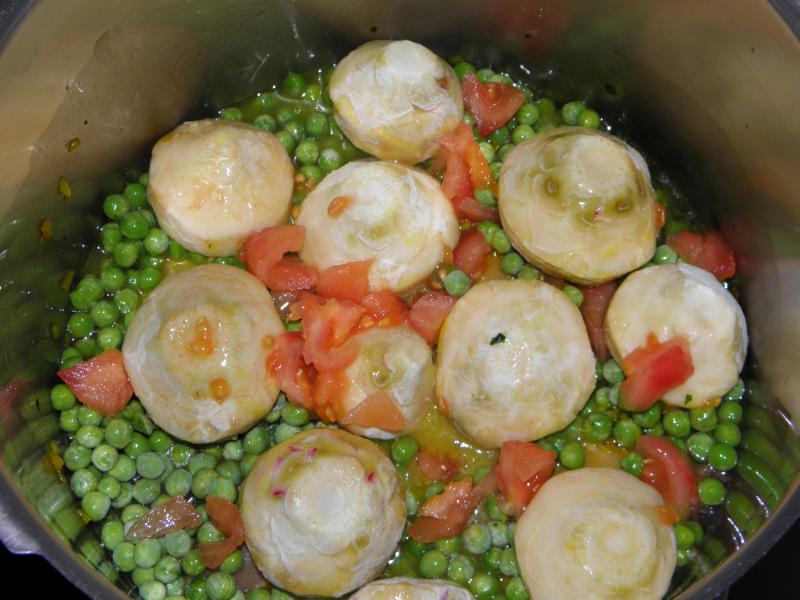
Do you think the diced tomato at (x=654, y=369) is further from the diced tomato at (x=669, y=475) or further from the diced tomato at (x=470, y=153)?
the diced tomato at (x=470, y=153)

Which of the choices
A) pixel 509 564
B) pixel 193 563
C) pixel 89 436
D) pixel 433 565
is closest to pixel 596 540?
pixel 509 564

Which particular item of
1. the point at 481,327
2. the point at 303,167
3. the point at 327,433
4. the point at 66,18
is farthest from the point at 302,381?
the point at 66,18

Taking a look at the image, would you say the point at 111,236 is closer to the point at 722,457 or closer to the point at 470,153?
the point at 470,153

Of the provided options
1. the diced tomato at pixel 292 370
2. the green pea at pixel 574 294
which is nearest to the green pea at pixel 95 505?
the diced tomato at pixel 292 370

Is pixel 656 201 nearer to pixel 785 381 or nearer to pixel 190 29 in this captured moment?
pixel 785 381

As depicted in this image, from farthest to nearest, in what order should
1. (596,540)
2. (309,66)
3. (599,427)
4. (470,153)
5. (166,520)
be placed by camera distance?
(309,66) < (470,153) < (599,427) < (166,520) < (596,540)

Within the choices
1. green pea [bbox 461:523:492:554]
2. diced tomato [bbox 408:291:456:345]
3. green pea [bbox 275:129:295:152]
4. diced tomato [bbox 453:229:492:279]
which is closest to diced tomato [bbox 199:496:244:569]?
green pea [bbox 461:523:492:554]

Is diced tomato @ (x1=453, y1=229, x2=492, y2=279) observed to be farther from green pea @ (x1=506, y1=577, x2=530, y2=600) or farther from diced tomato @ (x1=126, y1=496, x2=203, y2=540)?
diced tomato @ (x1=126, y1=496, x2=203, y2=540)
